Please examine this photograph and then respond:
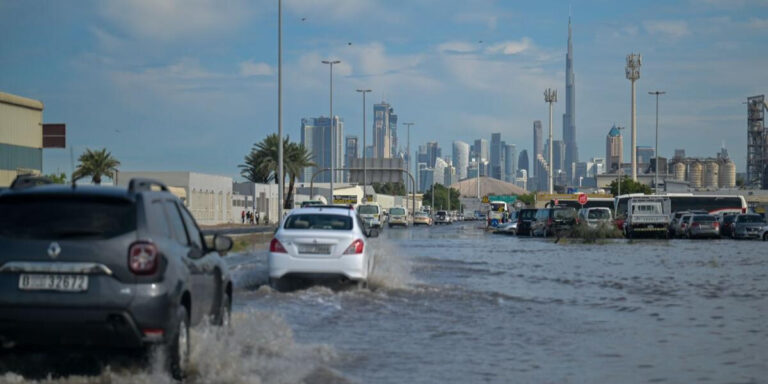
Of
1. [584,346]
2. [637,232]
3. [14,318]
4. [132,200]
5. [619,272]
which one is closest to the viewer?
[14,318]

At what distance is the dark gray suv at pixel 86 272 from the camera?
769cm

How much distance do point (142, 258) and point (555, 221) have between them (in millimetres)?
45026

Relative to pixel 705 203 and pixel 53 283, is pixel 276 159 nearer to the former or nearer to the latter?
pixel 705 203

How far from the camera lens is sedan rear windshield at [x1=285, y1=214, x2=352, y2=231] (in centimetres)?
1770

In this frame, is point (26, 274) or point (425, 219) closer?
point (26, 274)

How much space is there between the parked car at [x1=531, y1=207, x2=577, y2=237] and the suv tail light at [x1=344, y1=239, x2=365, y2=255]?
31872mm

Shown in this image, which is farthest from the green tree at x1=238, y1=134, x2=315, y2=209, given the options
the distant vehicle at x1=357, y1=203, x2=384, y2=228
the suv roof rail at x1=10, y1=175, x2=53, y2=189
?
the suv roof rail at x1=10, y1=175, x2=53, y2=189

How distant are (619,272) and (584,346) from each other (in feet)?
43.0

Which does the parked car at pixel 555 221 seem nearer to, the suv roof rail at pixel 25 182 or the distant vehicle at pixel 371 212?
the distant vehicle at pixel 371 212

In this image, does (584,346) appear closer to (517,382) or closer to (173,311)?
(517,382)

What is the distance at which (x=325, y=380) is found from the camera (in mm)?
8867

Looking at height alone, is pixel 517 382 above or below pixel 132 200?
below

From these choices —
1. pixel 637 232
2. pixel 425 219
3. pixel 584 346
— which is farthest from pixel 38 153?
pixel 584 346

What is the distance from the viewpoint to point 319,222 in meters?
17.9
